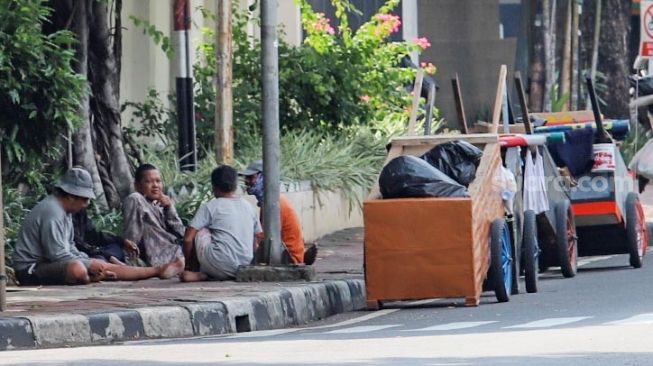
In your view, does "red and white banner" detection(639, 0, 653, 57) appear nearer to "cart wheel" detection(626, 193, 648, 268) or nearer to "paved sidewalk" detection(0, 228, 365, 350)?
"cart wheel" detection(626, 193, 648, 268)

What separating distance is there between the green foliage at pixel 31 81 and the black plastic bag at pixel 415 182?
2762 millimetres

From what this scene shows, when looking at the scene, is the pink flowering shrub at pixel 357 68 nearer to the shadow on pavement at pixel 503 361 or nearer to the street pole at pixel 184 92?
the street pole at pixel 184 92

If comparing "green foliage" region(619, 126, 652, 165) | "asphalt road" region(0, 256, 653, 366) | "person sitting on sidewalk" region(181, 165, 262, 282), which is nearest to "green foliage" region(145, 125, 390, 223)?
"person sitting on sidewalk" region(181, 165, 262, 282)

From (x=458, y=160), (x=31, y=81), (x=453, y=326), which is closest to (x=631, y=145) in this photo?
(x=458, y=160)

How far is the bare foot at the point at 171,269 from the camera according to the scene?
15.6 m

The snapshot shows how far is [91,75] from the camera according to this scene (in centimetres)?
1780

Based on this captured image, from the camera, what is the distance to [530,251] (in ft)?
49.9

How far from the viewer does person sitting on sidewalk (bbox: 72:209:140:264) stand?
15820mm

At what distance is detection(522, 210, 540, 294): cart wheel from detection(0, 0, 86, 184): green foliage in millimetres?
3770

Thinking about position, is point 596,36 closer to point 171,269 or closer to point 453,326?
point 171,269

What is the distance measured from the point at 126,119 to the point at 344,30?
3480 mm

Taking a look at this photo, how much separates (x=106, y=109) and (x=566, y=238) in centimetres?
460

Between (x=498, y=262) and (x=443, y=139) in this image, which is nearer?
(x=498, y=262)

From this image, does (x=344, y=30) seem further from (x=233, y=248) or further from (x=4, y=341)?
(x=4, y=341)
